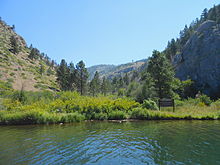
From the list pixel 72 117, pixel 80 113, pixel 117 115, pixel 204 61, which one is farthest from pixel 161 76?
pixel 204 61

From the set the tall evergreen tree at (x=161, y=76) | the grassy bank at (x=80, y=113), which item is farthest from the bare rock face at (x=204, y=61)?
the grassy bank at (x=80, y=113)

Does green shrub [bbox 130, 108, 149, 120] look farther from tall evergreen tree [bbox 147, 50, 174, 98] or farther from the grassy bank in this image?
tall evergreen tree [bbox 147, 50, 174, 98]

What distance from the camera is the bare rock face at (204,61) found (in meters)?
37.3

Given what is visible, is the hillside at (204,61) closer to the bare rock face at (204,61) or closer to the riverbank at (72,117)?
the bare rock face at (204,61)

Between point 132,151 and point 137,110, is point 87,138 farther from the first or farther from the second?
point 137,110

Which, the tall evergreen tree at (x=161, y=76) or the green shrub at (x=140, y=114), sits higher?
the tall evergreen tree at (x=161, y=76)

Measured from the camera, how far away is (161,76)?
2766 centimetres

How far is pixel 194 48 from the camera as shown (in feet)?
152

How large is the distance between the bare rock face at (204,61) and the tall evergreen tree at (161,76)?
15.7 meters

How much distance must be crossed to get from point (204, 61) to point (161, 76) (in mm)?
21442

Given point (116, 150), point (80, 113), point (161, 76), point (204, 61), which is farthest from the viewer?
point (204, 61)

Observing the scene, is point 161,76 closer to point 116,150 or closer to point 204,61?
point 204,61

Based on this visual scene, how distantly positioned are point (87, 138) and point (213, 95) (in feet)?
119

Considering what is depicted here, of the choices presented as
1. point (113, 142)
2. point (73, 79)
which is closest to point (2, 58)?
point (73, 79)
